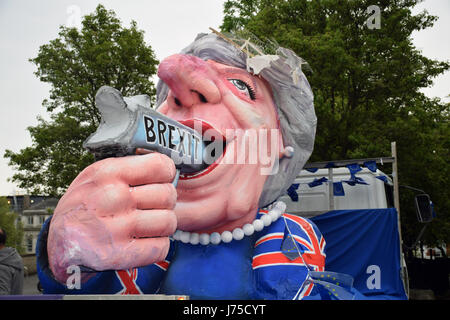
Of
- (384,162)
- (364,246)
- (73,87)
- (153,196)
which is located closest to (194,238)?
(153,196)

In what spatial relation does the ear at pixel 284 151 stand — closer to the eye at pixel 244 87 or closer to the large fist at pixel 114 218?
the eye at pixel 244 87

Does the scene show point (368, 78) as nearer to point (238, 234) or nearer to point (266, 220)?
point (266, 220)

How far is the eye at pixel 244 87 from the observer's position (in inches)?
126

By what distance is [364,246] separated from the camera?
16.2 feet

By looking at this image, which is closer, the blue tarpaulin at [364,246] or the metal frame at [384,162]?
Answer: the blue tarpaulin at [364,246]

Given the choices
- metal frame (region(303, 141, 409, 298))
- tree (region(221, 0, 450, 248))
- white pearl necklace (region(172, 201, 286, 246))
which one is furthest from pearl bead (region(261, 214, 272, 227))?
tree (region(221, 0, 450, 248))

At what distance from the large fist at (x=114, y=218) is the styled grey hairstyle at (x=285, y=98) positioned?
1.28m

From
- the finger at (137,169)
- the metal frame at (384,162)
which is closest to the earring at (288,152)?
the finger at (137,169)

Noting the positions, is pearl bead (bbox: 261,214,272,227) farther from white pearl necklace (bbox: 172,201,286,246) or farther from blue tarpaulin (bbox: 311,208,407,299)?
blue tarpaulin (bbox: 311,208,407,299)

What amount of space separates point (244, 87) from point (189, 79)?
0.46 meters

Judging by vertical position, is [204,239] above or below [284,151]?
below

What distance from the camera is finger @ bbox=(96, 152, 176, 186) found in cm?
201

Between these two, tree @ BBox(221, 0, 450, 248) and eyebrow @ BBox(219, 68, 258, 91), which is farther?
tree @ BBox(221, 0, 450, 248)
